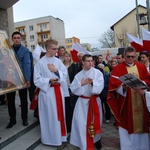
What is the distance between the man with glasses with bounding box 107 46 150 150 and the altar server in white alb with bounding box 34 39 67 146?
0.96 metres

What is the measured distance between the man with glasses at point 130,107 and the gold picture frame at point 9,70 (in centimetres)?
170

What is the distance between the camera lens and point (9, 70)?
13.5 ft

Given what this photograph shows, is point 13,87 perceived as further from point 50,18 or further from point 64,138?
point 50,18

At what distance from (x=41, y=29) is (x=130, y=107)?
63464 millimetres

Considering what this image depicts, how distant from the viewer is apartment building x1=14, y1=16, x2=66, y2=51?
61844 mm

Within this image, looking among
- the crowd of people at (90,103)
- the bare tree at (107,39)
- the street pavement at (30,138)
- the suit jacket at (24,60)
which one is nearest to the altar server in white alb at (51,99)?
the crowd of people at (90,103)

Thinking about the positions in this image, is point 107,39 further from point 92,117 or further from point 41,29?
point 92,117

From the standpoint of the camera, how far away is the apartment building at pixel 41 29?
61844 millimetres

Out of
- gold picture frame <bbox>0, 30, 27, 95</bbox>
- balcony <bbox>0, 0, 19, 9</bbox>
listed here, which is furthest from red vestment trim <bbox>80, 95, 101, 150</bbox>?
balcony <bbox>0, 0, 19, 9</bbox>

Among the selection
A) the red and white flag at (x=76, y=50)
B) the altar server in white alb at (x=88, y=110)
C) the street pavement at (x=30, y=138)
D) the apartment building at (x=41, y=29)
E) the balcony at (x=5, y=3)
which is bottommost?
the street pavement at (x=30, y=138)

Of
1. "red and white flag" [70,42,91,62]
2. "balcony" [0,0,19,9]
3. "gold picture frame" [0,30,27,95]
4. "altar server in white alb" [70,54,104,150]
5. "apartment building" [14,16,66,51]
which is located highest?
"apartment building" [14,16,66,51]

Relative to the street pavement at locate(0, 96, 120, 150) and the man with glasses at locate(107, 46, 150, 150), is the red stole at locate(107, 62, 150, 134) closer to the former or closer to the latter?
the man with glasses at locate(107, 46, 150, 150)

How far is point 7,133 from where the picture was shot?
4.31m

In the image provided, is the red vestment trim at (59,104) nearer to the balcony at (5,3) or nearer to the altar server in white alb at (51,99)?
the altar server in white alb at (51,99)
